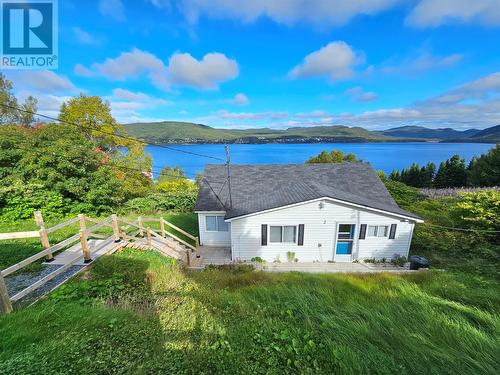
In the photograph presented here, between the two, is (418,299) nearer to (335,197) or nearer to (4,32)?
(335,197)

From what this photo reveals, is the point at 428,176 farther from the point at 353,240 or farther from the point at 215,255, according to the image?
the point at 215,255

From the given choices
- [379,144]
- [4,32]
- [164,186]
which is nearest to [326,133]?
[379,144]

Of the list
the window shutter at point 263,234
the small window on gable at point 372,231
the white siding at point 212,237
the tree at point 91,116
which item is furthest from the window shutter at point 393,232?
the tree at point 91,116

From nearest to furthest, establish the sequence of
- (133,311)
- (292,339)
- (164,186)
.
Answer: (292,339)
(133,311)
(164,186)

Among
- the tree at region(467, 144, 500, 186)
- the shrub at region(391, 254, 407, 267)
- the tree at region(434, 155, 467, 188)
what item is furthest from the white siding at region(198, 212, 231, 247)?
the tree at region(434, 155, 467, 188)

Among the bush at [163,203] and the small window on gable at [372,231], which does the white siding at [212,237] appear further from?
the small window on gable at [372,231]

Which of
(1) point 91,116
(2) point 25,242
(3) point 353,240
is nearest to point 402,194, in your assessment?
(3) point 353,240

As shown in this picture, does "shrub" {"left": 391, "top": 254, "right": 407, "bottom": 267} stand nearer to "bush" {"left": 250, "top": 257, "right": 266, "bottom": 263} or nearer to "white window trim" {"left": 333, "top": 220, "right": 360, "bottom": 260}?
"white window trim" {"left": 333, "top": 220, "right": 360, "bottom": 260}
